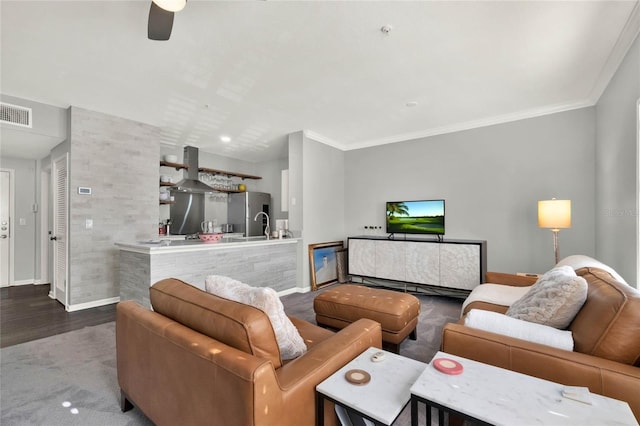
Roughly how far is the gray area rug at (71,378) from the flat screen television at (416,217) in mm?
1817

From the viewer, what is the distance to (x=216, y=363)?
41.7 inches

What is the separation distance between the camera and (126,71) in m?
2.88

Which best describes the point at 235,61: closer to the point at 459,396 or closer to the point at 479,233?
the point at 459,396

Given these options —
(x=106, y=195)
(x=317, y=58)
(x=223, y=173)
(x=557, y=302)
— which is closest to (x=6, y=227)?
(x=106, y=195)

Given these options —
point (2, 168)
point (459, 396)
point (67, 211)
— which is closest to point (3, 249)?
point (2, 168)

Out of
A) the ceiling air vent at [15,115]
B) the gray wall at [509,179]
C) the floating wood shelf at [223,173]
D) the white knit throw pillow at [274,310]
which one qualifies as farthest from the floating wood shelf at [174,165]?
the white knit throw pillow at [274,310]

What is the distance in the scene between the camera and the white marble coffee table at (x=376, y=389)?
100 centimetres

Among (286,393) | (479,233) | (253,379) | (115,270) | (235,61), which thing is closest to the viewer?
Result: (253,379)

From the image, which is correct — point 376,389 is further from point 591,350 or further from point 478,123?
point 478,123

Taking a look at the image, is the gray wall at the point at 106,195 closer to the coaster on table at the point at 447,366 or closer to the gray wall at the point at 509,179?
the gray wall at the point at 509,179

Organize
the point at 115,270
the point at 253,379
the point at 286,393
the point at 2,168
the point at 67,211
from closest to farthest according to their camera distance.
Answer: the point at 253,379
the point at 286,393
the point at 67,211
the point at 115,270
the point at 2,168

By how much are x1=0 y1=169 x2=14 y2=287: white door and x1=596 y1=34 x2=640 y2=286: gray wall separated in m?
8.39

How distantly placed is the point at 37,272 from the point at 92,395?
485 centimetres

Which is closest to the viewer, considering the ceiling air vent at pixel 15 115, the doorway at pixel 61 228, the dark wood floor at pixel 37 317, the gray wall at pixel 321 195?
the dark wood floor at pixel 37 317
